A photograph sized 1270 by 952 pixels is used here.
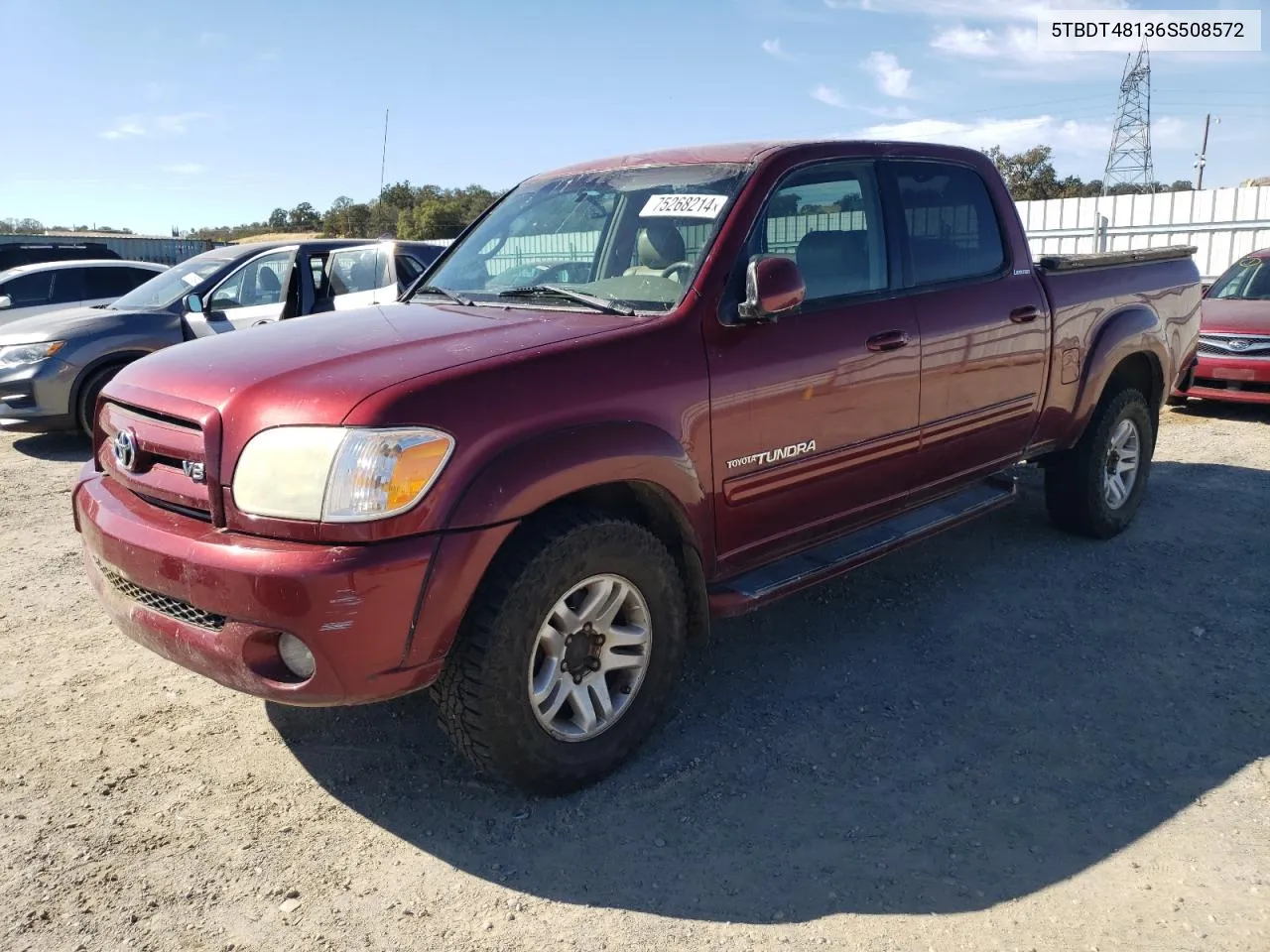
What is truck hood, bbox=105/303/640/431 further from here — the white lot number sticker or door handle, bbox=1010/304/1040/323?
door handle, bbox=1010/304/1040/323

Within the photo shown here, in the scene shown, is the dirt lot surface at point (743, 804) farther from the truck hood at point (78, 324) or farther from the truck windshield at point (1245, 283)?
the truck windshield at point (1245, 283)

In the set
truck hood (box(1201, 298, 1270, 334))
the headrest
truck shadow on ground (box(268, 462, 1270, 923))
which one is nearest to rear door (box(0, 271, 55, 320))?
truck shadow on ground (box(268, 462, 1270, 923))

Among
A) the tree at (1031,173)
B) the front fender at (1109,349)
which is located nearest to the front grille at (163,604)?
the front fender at (1109,349)

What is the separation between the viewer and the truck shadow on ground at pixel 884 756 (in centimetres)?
A: 267

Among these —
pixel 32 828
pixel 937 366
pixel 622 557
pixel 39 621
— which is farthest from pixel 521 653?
pixel 39 621

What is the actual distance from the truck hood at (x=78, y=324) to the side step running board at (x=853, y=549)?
7.23 meters

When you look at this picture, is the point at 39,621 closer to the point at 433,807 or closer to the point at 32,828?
the point at 32,828

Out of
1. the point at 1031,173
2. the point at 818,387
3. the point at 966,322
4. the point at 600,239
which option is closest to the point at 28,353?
the point at 600,239

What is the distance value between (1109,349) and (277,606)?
14.1ft

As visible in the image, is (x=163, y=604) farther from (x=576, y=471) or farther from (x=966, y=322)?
(x=966, y=322)

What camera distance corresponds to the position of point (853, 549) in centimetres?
380

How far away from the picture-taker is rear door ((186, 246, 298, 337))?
894cm

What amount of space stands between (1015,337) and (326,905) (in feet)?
12.0

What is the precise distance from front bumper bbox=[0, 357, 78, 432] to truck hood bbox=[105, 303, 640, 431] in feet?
18.7
